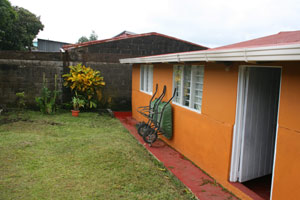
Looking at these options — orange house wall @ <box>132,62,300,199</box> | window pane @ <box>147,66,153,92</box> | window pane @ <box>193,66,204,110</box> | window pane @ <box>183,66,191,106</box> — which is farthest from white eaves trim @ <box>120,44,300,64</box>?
window pane @ <box>147,66,153,92</box>

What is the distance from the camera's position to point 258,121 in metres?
4.46

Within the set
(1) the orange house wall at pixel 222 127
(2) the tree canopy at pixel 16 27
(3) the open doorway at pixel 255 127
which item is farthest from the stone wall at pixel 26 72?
(2) the tree canopy at pixel 16 27

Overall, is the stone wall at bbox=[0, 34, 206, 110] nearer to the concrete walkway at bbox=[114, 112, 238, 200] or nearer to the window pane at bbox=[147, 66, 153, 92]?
the window pane at bbox=[147, 66, 153, 92]

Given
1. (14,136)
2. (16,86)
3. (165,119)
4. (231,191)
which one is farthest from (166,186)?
(16,86)

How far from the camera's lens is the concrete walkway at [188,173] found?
418cm

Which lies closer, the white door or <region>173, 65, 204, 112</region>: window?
the white door

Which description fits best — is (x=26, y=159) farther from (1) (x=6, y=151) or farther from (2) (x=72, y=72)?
(2) (x=72, y=72)

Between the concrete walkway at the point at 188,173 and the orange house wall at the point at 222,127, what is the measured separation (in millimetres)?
136

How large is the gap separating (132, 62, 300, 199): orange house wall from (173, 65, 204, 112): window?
7.0 inches

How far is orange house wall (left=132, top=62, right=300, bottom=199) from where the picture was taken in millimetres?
3227

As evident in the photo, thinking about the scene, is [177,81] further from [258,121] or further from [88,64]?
[88,64]

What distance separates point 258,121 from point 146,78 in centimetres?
505

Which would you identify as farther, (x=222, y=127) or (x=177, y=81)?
(x=177, y=81)

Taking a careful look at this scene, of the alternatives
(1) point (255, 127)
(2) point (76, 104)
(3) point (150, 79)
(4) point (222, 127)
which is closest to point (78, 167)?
(4) point (222, 127)
